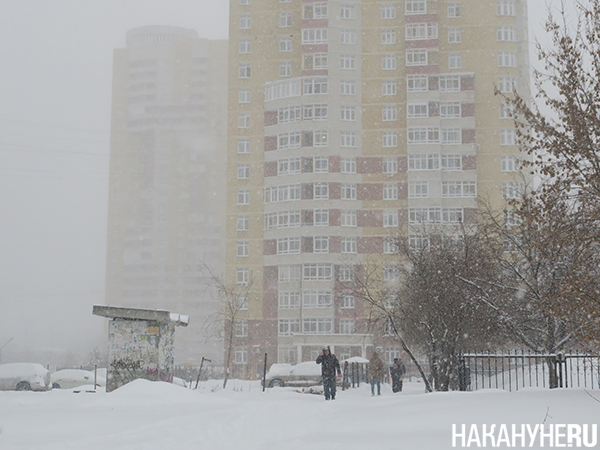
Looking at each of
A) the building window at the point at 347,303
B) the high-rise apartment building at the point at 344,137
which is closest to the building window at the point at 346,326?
the high-rise apartment building at the point at 344,137

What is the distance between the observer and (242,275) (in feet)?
251

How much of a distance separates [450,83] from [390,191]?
44.3ft

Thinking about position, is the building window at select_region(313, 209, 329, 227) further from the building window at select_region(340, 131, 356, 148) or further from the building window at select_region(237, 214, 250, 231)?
the building window at select_region(237, 214, 250, 231)

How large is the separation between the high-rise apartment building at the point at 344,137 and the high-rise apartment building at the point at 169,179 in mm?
54428

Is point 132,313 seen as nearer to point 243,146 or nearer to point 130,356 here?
point 130,356

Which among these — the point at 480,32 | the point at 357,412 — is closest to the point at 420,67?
the point at 480,32

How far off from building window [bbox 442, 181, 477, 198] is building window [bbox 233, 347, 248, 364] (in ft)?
87.3

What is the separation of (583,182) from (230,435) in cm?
826

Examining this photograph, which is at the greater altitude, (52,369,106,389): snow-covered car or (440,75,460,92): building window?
(440,75,460,92): building window

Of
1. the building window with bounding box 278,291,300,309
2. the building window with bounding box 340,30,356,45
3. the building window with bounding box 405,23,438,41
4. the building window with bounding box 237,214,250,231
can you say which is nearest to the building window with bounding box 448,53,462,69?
the building window with bounding box 405,23,438,41

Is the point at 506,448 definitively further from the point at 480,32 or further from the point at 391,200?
the point at 480,32

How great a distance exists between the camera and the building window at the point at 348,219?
7400 centimetres

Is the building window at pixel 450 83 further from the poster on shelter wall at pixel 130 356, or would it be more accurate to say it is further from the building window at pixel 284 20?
the poster on shelter wall at pixel 130 356

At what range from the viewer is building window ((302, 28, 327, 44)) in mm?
78250
